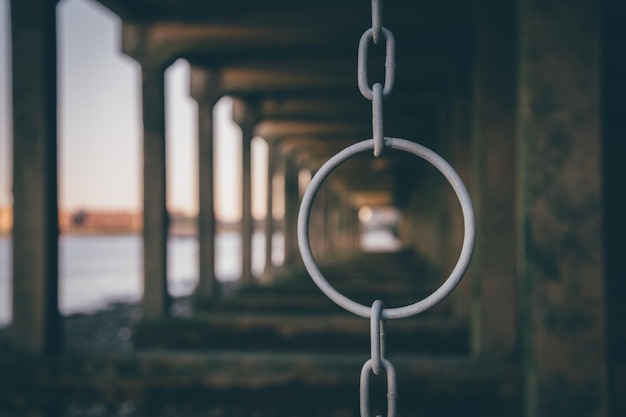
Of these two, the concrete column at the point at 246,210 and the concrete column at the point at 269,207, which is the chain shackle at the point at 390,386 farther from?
the concrete column at the point at 269,207

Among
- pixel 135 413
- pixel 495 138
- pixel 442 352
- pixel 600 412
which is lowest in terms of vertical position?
pixel 135 413

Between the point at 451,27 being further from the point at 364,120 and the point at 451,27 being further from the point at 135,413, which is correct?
the point at 364,120

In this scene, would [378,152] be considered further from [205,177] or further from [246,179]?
[246,179]

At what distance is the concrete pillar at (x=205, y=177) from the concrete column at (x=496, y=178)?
5798 millimetres

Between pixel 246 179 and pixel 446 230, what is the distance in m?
6.20

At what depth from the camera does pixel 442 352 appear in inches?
302

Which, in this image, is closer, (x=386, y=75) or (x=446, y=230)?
(x=386, y=75)

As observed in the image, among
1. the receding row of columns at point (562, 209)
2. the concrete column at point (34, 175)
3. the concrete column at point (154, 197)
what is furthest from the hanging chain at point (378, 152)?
the concrete column at point (154, 197)

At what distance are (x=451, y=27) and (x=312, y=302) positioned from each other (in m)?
4.84

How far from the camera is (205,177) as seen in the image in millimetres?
11109

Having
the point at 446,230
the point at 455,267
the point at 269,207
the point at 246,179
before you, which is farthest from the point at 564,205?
the point at 269,207

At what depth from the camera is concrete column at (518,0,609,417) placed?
338 cm

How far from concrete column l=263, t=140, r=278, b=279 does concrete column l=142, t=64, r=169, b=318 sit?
872cm

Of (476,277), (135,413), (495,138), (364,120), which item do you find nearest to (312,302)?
(135,413)
